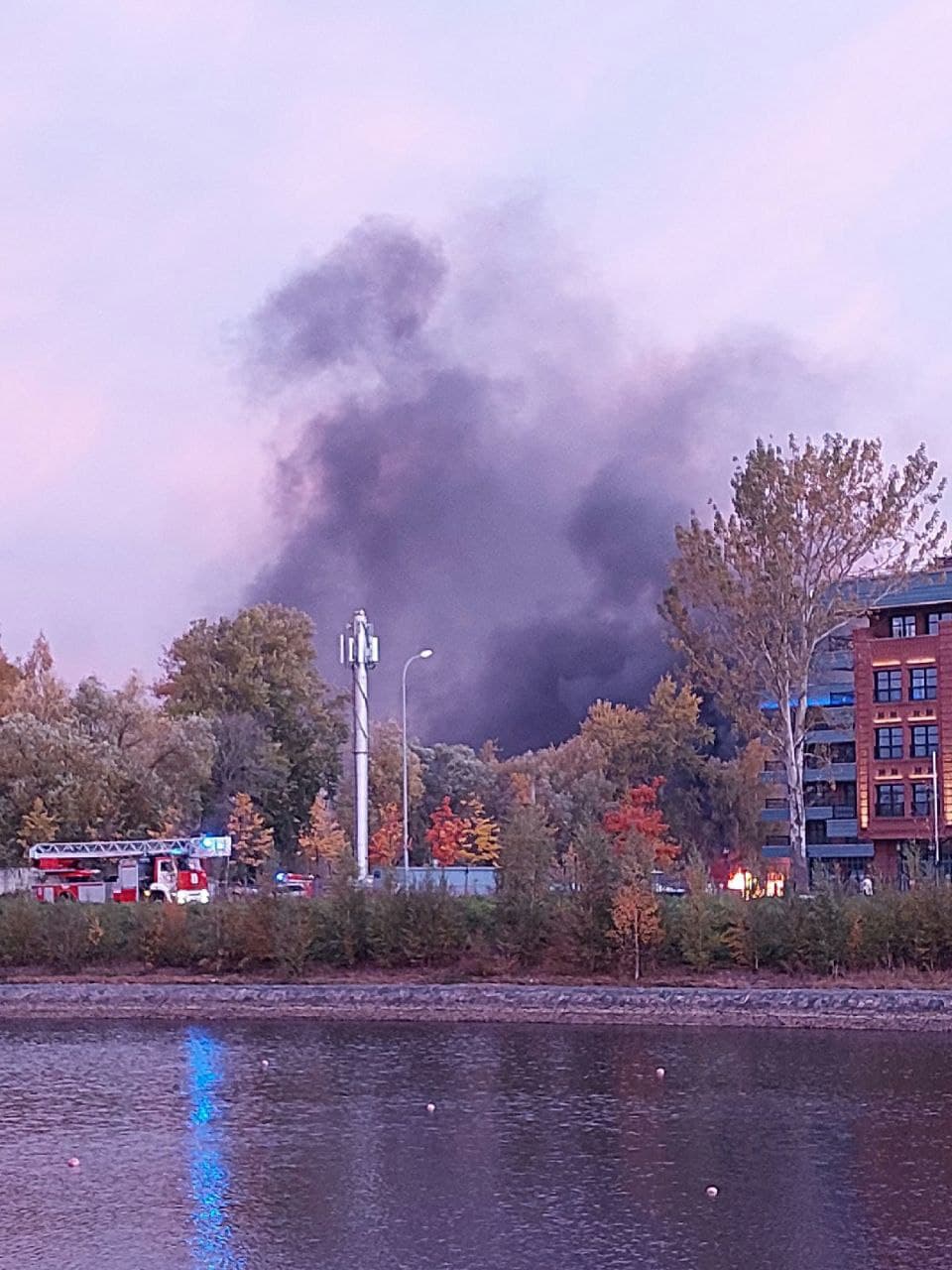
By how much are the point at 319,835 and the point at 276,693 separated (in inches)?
463

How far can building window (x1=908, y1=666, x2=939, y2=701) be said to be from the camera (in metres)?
77.9

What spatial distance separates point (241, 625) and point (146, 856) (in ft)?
104

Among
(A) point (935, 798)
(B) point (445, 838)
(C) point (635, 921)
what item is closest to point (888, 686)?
(A) point (935, 798)

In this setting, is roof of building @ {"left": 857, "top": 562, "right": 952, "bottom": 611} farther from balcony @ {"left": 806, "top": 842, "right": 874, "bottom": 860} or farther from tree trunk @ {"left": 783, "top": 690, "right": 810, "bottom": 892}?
tree trunk @ {"left": 783, "top": 690, "right": 810, "bottom": 892}

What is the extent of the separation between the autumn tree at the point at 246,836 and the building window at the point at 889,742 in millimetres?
30629

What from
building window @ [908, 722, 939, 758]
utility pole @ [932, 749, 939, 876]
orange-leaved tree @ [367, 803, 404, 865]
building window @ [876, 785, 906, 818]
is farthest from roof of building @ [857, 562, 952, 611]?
orange-leaved tree @ [367, 803, 404, 865]

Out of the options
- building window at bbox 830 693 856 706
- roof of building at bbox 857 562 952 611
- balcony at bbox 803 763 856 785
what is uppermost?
roof of building at bbox 857 562 952 611

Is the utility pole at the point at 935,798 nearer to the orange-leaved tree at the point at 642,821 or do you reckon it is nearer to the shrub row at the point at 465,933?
the orange-leaved tree at the point at 642,821

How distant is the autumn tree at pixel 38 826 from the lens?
197 feet

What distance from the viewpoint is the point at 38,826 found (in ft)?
196

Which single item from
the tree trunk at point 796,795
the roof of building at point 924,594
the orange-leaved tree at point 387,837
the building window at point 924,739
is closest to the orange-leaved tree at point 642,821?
the orange-leaved tree at point 387,837

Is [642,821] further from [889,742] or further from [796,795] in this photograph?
[796,795]

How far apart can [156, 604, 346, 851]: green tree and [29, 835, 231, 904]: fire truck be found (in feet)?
83.2

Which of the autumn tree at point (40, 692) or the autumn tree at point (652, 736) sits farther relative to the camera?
the autumn tree at point (652, 736)
